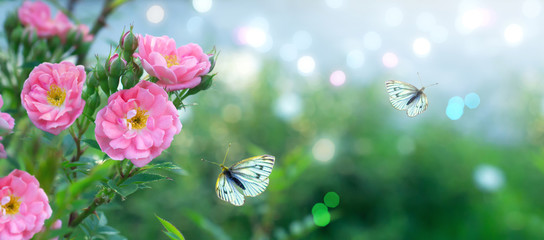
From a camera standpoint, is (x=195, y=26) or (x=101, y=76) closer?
(x=101, y=76)

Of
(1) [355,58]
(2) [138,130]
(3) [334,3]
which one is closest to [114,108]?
(2) [138,130]

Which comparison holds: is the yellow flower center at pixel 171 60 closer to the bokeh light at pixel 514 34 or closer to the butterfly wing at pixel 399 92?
the butterfly wing at pixel 399 92

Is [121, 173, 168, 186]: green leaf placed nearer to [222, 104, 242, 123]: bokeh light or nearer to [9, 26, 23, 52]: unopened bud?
[9, 26, 23, 52]: unopened bud

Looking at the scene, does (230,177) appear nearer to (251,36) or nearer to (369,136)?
(369,136)

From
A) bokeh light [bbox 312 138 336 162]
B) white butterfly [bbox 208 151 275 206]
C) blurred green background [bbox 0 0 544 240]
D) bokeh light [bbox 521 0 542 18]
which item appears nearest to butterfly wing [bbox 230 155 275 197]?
white butterfly [bbox 208 151 275 206]

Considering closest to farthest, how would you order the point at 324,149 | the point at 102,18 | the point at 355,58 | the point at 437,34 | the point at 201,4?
the point at 102,18, the point at 355,58, the point at 201,4, the point at 437,34, the point at 324,149

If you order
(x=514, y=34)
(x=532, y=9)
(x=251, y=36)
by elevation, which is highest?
(x=532, y=9)

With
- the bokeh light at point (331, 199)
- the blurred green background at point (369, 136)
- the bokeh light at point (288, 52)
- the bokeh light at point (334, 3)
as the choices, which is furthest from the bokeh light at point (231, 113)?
the bokeh light at point (334, 3)
